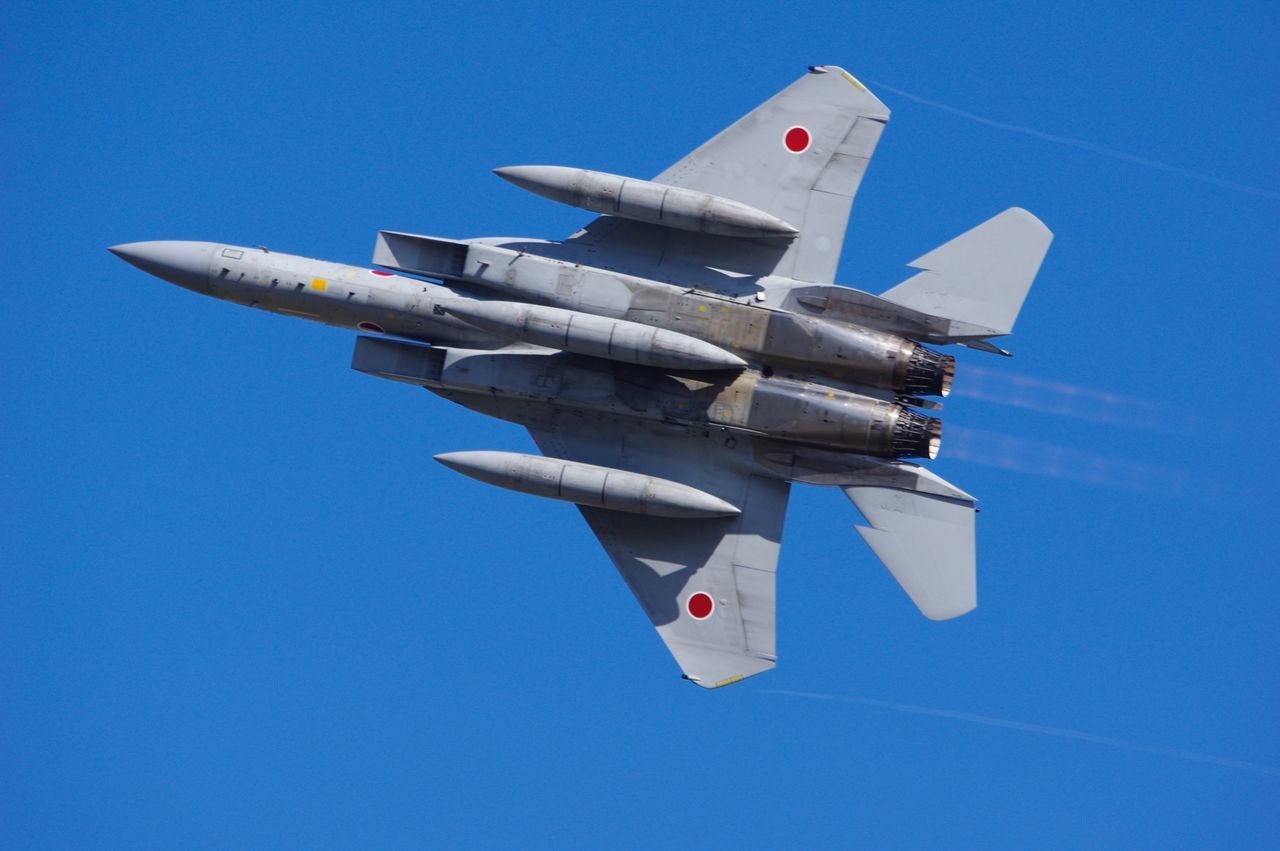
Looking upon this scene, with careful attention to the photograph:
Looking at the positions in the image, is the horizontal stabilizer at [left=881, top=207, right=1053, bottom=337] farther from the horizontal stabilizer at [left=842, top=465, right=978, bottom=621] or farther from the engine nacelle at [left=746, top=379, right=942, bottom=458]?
the horizontal stabilizer at [left=842, top=465, right=978, bottom=621]

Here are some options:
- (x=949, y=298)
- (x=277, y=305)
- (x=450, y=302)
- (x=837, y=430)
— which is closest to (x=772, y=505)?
(x=837, y=430)

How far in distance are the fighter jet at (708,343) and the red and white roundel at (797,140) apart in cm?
3

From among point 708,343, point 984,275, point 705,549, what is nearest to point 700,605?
point 705,549

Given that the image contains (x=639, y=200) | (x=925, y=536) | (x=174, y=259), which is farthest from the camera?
(x=174, y=259)

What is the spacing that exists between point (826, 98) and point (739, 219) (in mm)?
2626

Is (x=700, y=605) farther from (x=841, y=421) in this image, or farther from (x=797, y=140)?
(x=797, y=140)

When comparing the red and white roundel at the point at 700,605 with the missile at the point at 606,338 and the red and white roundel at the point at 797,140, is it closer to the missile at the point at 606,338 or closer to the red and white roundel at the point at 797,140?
the missile at the point at 606,338

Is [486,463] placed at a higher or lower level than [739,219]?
lower

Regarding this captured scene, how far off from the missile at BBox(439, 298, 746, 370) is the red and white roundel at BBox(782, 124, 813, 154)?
3.60 m

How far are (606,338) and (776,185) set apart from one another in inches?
151

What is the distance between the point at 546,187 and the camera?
2323 cm

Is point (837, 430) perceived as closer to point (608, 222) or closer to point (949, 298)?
point (949, 298)

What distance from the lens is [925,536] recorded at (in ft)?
77.0

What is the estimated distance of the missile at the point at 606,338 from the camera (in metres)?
22.5
